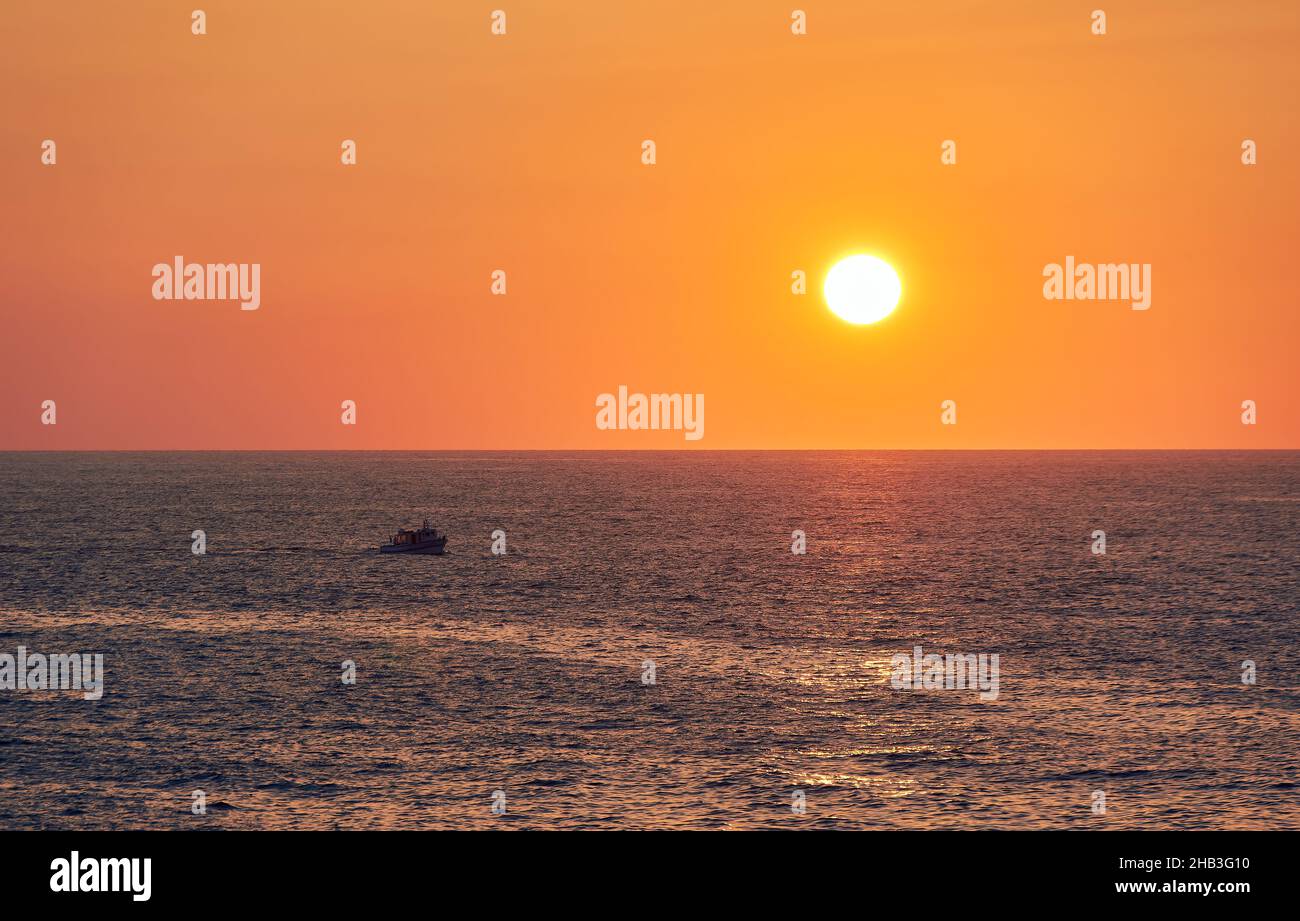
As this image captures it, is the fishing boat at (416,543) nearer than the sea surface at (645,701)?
No

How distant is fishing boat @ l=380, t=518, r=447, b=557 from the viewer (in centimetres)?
15000

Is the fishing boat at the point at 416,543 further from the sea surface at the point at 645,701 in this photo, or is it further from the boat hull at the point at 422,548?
the sea surface at the point at 645,701

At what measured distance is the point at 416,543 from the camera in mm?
151125

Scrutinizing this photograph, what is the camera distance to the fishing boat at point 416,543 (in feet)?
492

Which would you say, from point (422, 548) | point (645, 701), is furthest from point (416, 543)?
point (645, 701)

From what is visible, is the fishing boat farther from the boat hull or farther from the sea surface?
the sea surface

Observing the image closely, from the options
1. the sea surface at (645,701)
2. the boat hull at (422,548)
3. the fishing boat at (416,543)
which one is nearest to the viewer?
the sea surface at (645,701)

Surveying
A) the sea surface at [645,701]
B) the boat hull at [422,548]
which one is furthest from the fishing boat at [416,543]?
the sea surface at [645,701]

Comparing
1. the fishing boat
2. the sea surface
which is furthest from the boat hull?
the sea surface

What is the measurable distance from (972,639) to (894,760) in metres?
36.9

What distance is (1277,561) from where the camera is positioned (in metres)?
146
